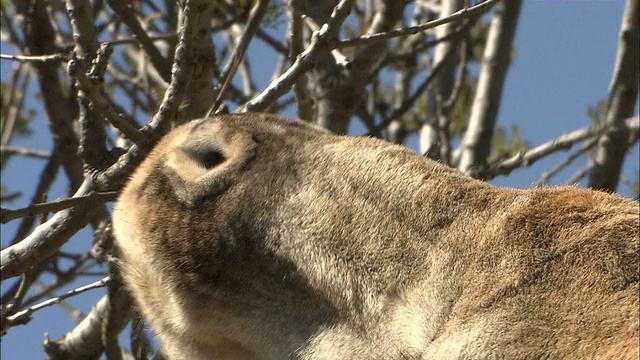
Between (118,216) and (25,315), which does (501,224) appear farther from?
(25,315)

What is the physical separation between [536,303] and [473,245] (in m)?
0.24

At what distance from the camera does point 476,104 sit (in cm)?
743

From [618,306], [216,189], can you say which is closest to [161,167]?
[216,189]

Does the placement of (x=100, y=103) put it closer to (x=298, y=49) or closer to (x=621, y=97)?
(x=298, y=49)

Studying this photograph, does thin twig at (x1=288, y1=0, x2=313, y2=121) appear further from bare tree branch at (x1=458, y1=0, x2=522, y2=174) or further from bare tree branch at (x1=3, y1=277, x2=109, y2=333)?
bare tree branch at (x1=458, y1=0, x2=522, y2=174)

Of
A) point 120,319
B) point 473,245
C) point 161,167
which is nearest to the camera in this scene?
point 473,245

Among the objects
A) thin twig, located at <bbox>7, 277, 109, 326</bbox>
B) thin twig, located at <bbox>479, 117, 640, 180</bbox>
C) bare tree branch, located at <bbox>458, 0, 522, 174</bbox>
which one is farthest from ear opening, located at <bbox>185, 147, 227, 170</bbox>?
bare tree branch, located at <bbox>458, 0, 522, 174</bbox>

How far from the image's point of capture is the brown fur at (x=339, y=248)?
2.40 m

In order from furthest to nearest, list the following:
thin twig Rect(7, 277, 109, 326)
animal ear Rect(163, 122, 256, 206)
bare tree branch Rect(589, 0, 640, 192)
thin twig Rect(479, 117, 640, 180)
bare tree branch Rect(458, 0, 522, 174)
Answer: bare tree branch Rect(458, 0, 522, 174)
bare tree branch Rect(589, 0, 640, 192)
thin twig Rect(479, 117, 640, 180)
thin twig Rect(7, 277, 109, 326)
animal ear Rect(163, 122, 256, 206)

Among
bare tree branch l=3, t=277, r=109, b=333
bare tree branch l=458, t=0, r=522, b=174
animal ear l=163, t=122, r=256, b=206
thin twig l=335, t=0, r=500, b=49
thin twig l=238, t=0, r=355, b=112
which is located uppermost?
bare tree branch l=458, t=0, r=522, b=174

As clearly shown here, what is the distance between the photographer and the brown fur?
2404mm

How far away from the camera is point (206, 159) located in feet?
8.81

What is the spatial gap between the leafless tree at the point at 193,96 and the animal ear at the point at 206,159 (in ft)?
1.79

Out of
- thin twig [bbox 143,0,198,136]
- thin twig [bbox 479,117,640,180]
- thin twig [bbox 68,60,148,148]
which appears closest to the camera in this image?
thin twig [bbox 68,60,148,148]
